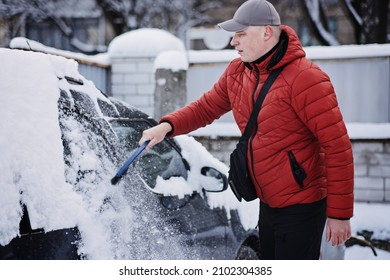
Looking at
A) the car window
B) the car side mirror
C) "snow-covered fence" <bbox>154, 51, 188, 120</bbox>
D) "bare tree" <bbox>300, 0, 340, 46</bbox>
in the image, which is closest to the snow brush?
the car window

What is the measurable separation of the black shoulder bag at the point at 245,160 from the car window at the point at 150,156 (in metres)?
0.42

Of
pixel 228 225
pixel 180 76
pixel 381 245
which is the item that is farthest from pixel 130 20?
pixel 228 225

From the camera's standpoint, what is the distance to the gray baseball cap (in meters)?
2.27

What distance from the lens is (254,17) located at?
227 centimetres

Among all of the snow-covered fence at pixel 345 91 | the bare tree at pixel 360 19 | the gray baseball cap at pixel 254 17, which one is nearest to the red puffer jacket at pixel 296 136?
the gray baseball cap at pixel 254 17

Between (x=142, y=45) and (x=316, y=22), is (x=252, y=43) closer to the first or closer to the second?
(x=142, y=45)

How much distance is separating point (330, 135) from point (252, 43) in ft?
1.87

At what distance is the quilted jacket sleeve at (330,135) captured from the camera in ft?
6.81

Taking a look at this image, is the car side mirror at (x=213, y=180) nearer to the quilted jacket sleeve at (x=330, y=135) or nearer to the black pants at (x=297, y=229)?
the black pants at (x=297, y=229)

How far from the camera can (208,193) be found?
281 cm

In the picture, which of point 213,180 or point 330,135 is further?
point 213,180

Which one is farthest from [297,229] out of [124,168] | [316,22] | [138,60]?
[316,22]

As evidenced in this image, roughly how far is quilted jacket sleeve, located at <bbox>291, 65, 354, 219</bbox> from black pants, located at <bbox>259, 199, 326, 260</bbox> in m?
0.17
